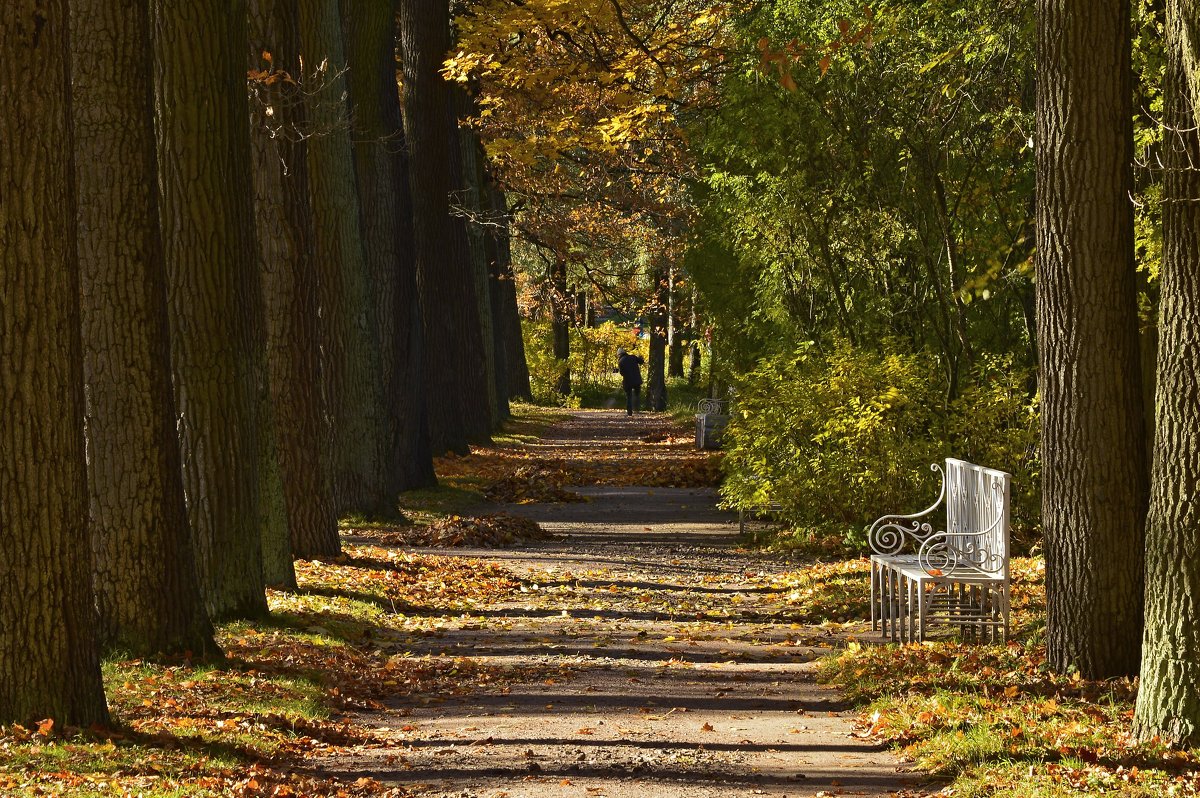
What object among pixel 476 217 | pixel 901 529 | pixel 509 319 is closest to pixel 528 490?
pixel 476 217

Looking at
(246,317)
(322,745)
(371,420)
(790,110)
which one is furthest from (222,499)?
(790,110)

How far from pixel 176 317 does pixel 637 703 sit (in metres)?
4.15

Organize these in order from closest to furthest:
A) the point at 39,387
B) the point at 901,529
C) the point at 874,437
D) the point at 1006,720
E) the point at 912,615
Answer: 1. the point at 39,387
2. the point at 1006,720
3. the point at 912,615
4. the point at 901,529
5. the point at 874,437

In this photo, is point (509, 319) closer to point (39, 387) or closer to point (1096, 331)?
point (1096, 331)

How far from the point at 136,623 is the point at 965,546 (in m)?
5.64

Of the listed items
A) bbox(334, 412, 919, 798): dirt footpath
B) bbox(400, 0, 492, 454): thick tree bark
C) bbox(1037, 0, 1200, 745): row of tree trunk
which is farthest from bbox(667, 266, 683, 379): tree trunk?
bbox(1037, 0, 1200, 745): row of tree trunk

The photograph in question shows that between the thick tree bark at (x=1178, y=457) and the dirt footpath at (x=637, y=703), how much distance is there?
1245mm

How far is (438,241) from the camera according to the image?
2589 centimetres

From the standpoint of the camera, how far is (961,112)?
15617mm

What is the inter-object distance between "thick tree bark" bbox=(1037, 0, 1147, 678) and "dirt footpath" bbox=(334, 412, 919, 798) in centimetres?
158

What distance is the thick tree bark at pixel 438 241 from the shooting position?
24.8 m

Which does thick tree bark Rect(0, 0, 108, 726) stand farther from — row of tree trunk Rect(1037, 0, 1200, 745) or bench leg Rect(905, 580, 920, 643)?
bench leg Rect(905, 580, 920, 643)

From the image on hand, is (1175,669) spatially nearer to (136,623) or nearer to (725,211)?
(136,623)

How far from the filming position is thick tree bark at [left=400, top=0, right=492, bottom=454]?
24.8 meters
